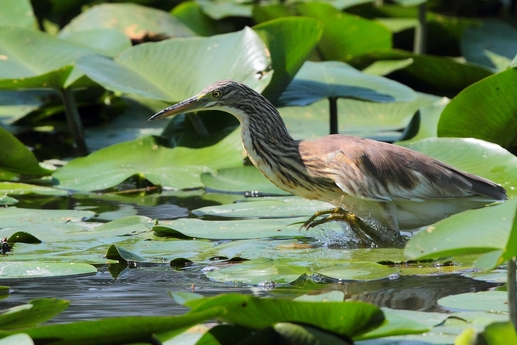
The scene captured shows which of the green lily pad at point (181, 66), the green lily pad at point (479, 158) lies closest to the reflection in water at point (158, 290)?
the green lily pad at point (479, 158)

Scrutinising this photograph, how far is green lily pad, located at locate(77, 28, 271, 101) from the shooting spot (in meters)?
7.02

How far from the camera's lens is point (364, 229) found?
5387 mm

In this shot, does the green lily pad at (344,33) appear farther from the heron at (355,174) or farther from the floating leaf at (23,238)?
the floating leaf at (23,238)

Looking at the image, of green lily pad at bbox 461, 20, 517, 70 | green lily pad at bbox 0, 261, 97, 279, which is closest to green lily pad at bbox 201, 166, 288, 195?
green lily pad at bbox 0, 261, 97, 279

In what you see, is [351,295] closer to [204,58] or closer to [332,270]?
[332,270]

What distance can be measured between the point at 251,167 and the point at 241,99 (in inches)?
50.3

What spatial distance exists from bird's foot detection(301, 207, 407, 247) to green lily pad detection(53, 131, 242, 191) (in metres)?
1.62

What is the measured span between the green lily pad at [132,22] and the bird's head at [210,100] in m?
4.11

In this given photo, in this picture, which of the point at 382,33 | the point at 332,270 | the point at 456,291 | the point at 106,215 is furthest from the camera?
the point at 382,33

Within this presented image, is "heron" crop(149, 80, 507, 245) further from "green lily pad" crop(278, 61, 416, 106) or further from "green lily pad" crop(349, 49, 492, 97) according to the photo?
"green lily pad" crop(349, 49, 492, 97)

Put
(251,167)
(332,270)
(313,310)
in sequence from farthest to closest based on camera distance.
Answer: (251,167)
(332,270)
(313,310)

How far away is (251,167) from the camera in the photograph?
6.80 m

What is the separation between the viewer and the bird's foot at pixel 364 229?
5.26 metres

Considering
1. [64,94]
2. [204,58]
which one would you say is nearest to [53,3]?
[64,94]
